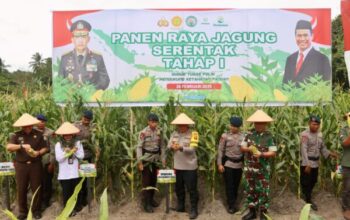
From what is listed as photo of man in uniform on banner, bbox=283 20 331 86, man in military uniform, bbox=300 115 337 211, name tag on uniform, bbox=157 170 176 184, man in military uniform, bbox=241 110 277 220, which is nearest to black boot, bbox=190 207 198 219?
name tag on uniform, bbox=157 170 176 184

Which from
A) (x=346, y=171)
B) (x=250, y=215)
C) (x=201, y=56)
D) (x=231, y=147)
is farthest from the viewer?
(x=201, y=56)

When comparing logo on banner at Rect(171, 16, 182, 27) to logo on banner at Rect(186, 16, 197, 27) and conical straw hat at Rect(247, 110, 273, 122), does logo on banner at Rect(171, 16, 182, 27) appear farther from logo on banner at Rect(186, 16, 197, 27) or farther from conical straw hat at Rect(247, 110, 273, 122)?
conical straw hat at Rect(247, 110, 273, 122)

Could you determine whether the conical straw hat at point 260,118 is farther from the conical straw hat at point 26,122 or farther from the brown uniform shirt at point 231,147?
the conical straw hat at point 26,122

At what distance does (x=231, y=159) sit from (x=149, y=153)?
1.13 meters

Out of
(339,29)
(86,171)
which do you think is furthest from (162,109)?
(339,29)

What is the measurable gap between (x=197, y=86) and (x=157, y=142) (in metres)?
1.19

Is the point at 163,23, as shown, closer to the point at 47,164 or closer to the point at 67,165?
the point at 67,165

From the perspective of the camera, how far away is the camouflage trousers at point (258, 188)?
5.47 meters

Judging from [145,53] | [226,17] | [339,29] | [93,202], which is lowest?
[93,202]

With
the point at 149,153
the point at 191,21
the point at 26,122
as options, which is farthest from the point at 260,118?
the point at 26,122

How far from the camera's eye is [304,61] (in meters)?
6.65

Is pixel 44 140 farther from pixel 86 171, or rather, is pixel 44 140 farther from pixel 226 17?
pixel 226 17

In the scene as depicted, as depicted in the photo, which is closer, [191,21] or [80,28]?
[191,21]

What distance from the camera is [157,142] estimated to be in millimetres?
5922
